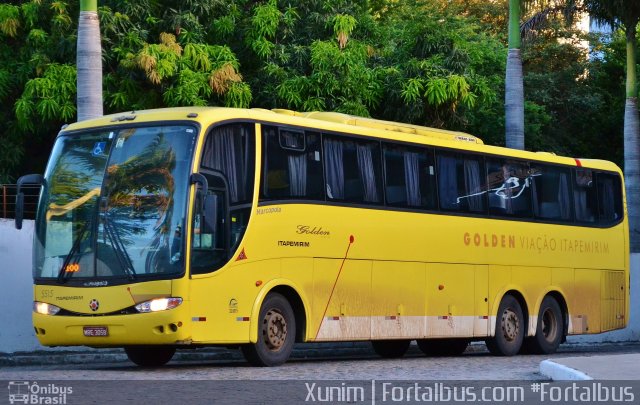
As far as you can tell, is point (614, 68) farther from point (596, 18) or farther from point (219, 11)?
point (219, 11)

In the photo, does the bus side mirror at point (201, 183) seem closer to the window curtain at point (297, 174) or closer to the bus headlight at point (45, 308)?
the window curtain at point (297, 174)

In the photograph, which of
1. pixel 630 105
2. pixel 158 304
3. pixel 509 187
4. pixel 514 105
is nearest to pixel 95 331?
pixel 158 304

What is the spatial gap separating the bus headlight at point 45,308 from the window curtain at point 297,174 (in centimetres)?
353

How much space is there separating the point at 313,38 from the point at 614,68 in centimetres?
2469

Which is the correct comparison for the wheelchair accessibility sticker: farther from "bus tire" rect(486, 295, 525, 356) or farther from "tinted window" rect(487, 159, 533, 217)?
"bus tire" rect(486, 295, 525, 356)

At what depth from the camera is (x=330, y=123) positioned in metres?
19.3

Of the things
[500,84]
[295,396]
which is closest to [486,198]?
[295,396]

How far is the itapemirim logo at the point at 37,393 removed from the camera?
39.2 feet

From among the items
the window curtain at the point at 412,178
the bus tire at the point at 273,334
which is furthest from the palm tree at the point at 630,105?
the bus tire at the point at 273,334

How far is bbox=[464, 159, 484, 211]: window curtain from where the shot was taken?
2244 cm

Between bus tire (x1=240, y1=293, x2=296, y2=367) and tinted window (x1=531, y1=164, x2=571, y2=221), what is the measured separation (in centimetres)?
783

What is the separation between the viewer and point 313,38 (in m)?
33.7

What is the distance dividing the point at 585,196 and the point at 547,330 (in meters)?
2.87

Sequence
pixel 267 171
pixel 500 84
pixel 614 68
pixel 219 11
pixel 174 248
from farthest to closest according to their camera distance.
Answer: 1. pixel 614 68
2. pixel 500 84
3. pixel 219 11
4. pixel 267 171
5. pixel 174 248
